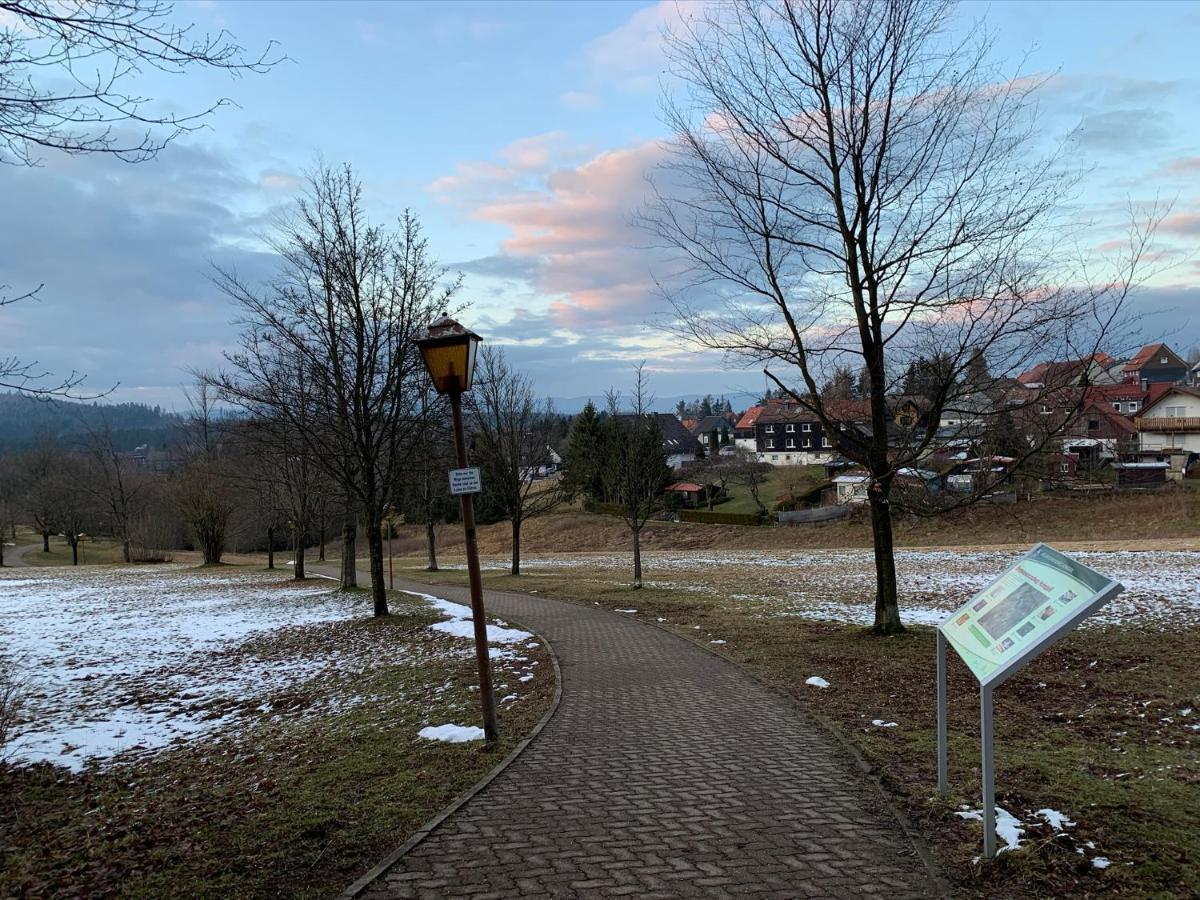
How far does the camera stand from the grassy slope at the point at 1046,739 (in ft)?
13.2

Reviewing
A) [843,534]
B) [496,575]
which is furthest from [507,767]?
[843,534]

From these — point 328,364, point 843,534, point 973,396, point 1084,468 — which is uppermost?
point 328,364

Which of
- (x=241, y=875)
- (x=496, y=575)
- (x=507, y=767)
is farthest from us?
(x=496, y=575)

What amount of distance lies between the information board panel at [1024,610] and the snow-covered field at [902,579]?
9.08 meters

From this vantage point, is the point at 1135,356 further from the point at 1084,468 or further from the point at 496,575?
the point at 496,575

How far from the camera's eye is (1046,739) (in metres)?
6.64

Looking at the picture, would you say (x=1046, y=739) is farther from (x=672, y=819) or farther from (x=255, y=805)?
(x=255, y=805)

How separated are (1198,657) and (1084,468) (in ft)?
9.27

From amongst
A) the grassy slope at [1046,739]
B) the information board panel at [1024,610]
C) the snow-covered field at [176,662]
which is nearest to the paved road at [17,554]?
the snow-covered field at [176,662]

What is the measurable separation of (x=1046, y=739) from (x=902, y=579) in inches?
542

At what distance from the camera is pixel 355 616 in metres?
17.0

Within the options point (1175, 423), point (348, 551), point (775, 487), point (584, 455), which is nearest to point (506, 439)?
point (348, 551)

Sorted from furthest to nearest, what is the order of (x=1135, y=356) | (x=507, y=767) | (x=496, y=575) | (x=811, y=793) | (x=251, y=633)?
1. (x=496, y=575)
2. (x=251, y=633)
3. (x=1135, y=356)
4. (x=507, y=767)
5. (x=811, y=793)

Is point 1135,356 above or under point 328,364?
under
